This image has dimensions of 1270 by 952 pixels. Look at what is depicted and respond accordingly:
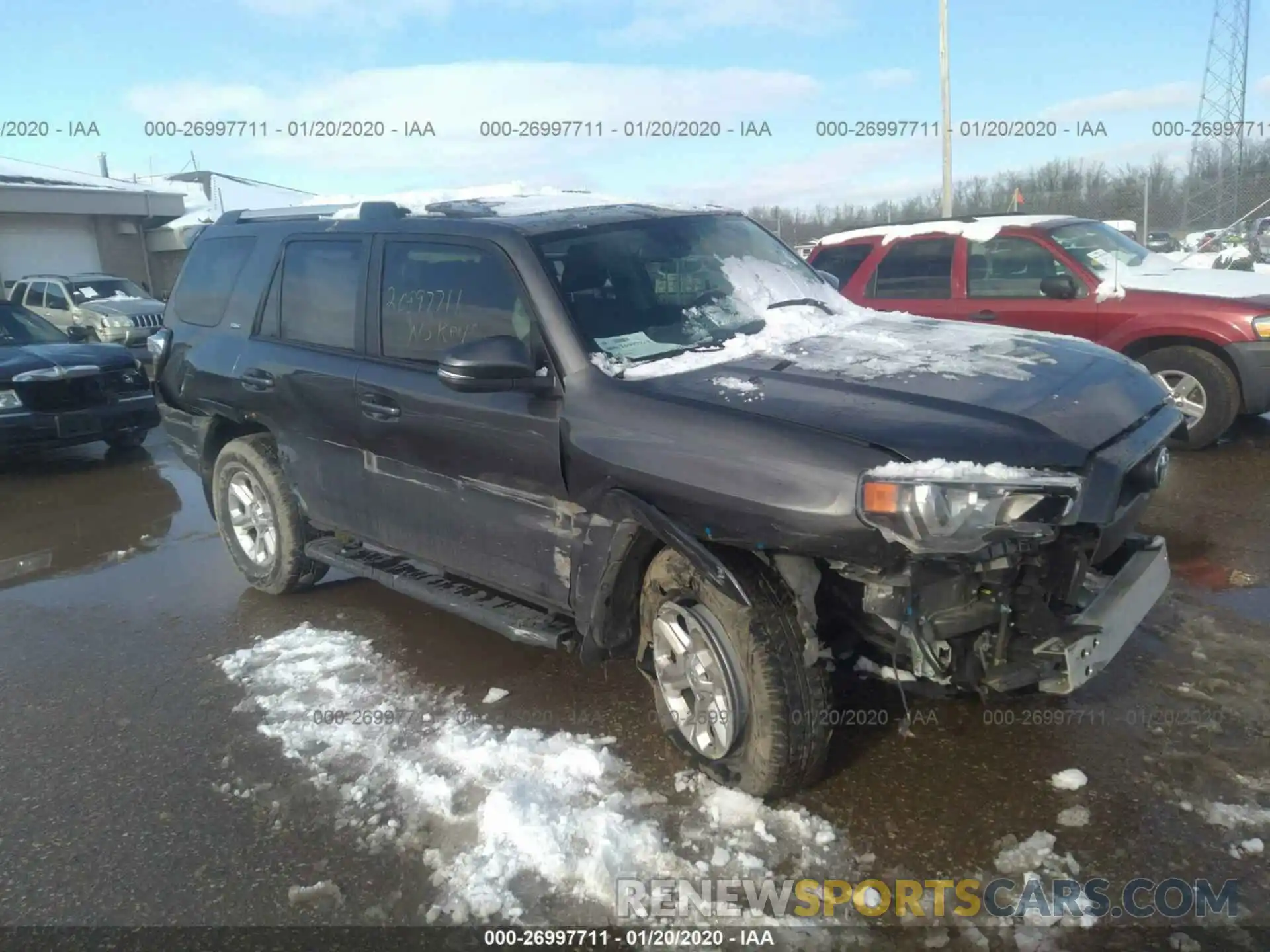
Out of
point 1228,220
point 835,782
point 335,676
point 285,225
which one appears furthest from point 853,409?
point 1228,220

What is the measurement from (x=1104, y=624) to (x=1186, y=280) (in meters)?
5.55

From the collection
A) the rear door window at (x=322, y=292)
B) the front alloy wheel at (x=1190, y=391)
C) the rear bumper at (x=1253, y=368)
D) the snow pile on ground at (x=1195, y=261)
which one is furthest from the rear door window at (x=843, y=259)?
the rear door window at (x=322, y=292)

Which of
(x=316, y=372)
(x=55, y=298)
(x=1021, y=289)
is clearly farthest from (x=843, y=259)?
(x=55, y=298)

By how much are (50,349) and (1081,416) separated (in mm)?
9090

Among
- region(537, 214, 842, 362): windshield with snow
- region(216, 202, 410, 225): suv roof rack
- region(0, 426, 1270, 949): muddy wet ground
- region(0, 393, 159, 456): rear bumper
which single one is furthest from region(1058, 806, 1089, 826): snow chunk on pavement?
region(0, 393, 159, 456): rear bumper

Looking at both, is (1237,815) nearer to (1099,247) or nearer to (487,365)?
(487,365)

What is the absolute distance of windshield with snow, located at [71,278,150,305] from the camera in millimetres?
18000

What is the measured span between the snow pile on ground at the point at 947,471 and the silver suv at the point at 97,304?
16.6m

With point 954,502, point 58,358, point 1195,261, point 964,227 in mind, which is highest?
point 964,227

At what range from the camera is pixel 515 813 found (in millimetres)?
3137

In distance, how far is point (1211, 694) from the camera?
3.62 m

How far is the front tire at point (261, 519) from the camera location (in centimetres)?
500

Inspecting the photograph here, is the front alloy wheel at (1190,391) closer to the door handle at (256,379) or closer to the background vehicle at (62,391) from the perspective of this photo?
the door handle at (256,379)

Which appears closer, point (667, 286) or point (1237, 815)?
point (1237, 815)
